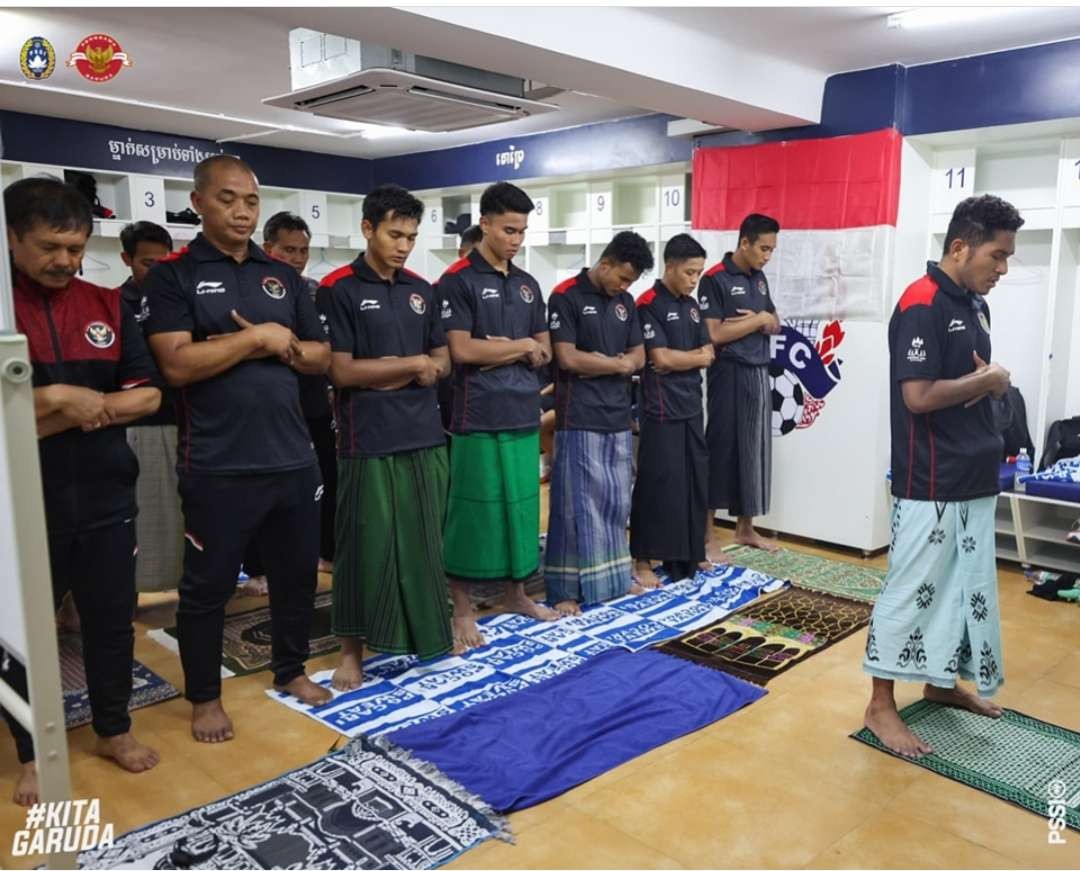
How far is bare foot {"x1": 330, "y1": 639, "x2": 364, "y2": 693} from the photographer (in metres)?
3.12

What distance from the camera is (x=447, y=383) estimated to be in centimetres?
452

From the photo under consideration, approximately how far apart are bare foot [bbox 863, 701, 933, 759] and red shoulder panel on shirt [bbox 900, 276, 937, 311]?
1.23 metres

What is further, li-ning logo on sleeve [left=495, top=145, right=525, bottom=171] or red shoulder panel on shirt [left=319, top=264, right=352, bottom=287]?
li-ning logo on sleeve [left=495, top=145, right=525, bottom=171]

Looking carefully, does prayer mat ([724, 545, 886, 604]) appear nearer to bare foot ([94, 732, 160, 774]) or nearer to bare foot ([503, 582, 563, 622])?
bare foot ([503, 582, 563, 622])

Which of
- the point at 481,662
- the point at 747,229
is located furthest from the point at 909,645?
the point at 747,229

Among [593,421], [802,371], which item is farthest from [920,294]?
[802,371]

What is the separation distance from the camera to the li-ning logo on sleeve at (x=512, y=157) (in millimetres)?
6914

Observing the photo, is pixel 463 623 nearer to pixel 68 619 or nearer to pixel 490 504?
pixel 490 504

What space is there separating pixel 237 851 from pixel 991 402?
2.40 metres

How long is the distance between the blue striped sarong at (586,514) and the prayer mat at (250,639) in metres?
1.00

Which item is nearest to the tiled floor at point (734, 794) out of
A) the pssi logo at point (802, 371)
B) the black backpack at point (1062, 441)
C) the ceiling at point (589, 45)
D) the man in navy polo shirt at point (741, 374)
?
the man in navy polo shirt at point (741, 374)

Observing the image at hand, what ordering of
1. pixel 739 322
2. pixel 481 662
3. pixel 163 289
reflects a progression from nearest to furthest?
pixel 163 289 → pixel 481 662 → pixel 739 322

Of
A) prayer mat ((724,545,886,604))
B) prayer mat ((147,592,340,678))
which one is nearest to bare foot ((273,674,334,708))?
A: prayer mat ((147,592,340,678))

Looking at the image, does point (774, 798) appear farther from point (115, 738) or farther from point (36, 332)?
point (36, 332)
